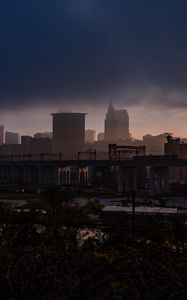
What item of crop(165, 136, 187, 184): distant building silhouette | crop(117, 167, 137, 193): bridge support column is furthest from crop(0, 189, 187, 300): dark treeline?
crop(165, 136, 187, 184): distant building silhouette

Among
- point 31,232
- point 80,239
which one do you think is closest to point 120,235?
point 80,239

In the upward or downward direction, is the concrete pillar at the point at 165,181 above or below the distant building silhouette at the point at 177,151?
below

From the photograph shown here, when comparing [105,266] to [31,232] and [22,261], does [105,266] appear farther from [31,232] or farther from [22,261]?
[31,232]

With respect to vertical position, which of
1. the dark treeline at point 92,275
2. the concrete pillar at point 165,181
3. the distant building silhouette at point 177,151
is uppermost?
the distant building silhouette at point 177,151

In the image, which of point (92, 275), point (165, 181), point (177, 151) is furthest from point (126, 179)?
point (92, 275)

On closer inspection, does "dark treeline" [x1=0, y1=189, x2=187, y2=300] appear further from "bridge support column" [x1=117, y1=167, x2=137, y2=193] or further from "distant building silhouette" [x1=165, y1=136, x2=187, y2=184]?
"distant building silhouette" [x1=165, y1=136, x2=187, y2=184]

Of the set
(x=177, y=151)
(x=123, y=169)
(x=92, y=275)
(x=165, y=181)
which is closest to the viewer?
(x=92, y=275)

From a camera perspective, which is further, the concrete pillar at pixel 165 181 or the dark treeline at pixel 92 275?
the concrete pillar at pixel 165 181

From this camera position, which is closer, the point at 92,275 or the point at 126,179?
the point at 92,275

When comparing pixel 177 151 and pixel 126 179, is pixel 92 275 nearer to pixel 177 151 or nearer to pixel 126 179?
pixel 126 179

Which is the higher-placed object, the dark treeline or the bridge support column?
the bridge support column

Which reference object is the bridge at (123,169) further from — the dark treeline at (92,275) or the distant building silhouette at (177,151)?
the dark treeline at (92,275)

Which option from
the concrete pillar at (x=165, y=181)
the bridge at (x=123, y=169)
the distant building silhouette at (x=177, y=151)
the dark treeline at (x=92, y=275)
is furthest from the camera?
the distant building silhouette at (x=177, y=151)

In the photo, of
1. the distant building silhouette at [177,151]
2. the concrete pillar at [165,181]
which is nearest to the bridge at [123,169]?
the concrete pillar at [165,181]
